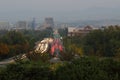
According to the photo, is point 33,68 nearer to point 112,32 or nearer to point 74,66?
point 74,66

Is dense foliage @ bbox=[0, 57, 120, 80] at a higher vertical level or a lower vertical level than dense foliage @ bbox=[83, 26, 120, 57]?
→ higher

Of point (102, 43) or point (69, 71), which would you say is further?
point (102, 43)

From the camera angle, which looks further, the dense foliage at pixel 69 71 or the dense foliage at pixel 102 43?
the dense foliage at pixel 102 43

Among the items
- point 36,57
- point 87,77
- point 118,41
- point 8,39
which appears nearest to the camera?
point 87,77

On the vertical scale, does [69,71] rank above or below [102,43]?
above

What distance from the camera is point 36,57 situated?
82.1 feet

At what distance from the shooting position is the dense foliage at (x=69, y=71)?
14367 mm

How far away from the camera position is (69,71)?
47.8 ft

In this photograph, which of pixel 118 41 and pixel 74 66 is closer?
pixel 74 66

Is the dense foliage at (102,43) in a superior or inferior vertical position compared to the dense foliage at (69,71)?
inferior

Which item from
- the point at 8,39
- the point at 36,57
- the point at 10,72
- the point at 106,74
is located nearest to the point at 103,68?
the point at 106,74

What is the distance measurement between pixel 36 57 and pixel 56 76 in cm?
1015

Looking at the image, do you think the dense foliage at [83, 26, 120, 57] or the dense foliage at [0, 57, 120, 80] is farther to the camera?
the dense foliage at [83, 26, 120, 57]

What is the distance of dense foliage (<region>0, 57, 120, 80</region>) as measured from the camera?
14367 millimetres
